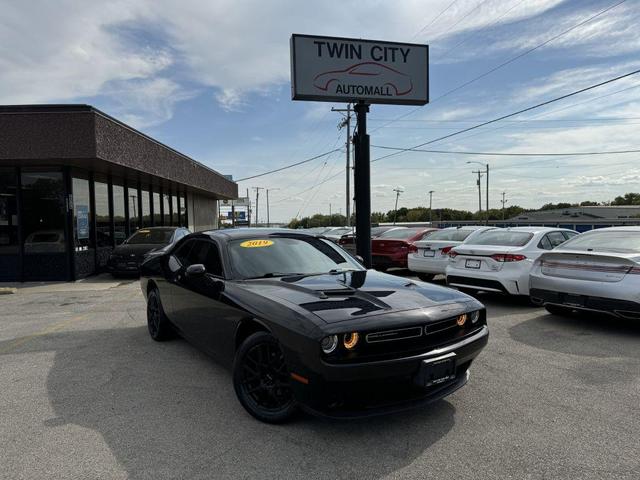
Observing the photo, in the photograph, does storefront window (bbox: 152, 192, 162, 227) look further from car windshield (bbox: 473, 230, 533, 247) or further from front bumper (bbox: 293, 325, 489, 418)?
front bumper (bbox: 293, 325, 489, 418)

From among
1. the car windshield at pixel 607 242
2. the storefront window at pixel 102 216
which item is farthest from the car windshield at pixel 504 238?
the storefront window at pixel 102 216

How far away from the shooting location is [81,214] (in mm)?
13477

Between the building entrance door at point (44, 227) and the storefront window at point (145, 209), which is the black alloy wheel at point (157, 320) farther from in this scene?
the storefront window at point (145, 209)

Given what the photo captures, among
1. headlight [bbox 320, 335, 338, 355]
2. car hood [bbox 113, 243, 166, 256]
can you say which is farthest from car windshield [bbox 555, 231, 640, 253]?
car hood [bbox 113, 243, 166, 256]

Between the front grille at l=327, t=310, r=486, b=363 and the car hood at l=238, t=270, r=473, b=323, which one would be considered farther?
the car hood at l=238, t=270, r=473, b=323

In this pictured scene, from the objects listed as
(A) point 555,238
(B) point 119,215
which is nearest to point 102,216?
(B) point 119,215

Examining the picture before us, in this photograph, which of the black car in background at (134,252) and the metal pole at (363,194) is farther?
the black car in background at (134,252)

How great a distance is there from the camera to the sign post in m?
11.6

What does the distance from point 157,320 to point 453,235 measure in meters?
7.63

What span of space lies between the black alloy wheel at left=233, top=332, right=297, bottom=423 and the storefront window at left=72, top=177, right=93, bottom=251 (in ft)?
36.7

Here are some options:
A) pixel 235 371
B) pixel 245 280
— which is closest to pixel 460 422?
pixel 235 371

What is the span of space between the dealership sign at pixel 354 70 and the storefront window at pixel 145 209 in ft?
32.9

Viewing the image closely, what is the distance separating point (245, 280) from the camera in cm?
420

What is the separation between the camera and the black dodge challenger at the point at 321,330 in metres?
3.03
